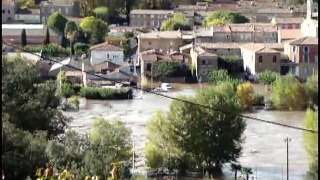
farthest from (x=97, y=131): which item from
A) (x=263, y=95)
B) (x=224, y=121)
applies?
(x=263, y=95)

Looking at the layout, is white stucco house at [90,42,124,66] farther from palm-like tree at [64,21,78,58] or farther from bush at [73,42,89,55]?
palm-like tree at [64,21,78,58]

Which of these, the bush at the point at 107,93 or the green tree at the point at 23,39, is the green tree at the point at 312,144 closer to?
the bush at the point at 107,93

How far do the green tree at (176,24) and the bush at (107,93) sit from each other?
3497mm

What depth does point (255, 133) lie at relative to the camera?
238 inches

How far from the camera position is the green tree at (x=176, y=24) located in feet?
37.8

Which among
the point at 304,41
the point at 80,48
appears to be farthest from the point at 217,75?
the point at 80,48

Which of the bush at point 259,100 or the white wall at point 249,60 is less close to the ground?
the white wall at point 249,60

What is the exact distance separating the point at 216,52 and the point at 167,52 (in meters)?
0.65

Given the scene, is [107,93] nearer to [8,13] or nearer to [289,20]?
[289,20]

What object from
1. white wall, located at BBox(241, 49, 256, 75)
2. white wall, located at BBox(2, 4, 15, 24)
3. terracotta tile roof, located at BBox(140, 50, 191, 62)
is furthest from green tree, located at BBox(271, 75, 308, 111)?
white wall, located at BBox(2, 4, 15, 24)

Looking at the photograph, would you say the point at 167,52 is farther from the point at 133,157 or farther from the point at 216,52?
the point at 133,157

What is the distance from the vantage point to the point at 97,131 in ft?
15.4

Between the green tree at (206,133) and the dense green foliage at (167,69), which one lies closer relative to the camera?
the green tree at (206,133)

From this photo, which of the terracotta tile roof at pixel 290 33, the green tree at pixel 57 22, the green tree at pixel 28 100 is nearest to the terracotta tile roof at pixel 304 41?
the terracotta tile roof at pixel 290 33
